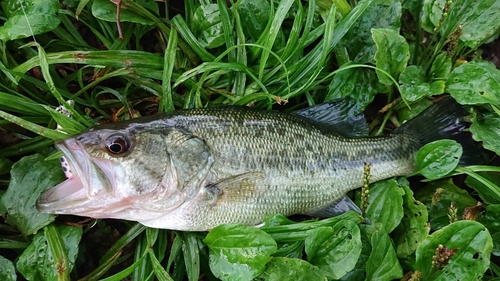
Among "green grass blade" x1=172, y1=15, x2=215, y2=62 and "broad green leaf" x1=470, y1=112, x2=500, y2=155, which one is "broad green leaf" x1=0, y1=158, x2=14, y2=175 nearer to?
"green grass blade" x1=172, y1=15, x2=215, y2=62

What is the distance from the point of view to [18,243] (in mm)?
2836

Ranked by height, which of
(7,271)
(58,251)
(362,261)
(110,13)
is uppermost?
(110,13)

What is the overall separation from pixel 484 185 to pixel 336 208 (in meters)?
0.96

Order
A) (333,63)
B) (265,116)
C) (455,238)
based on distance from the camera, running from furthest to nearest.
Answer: (333,63), (265,116), (455,238)

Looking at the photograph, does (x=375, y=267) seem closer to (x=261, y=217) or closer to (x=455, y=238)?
(x=455, y=238)

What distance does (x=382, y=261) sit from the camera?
267cm

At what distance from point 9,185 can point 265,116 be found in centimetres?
150

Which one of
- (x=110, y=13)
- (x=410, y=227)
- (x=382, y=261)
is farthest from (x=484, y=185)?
(x=110, y=13)

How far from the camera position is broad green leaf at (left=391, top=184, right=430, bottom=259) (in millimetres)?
2822

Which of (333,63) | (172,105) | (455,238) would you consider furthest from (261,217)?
(333,63)

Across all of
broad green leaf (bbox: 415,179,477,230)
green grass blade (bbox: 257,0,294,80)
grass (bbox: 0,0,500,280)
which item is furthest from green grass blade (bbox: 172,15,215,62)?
broad green leaf (bbox: 415,179,477,230)

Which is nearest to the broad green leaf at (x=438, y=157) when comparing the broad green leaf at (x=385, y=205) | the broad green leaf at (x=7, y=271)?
the broad green leaf at (x=385, y=205)

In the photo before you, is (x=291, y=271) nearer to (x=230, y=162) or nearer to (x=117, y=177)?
(x=230, y=162)

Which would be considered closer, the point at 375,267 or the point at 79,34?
the point at 375,267
